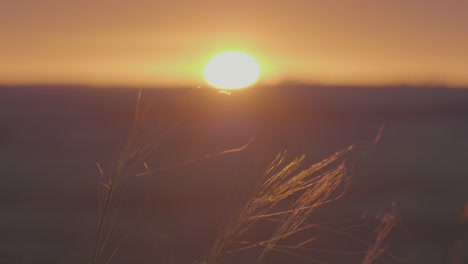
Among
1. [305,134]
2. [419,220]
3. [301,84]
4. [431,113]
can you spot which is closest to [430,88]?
[301,84]

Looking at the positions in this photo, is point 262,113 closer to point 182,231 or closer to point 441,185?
point 441,185

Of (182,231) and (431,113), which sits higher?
(431,113)

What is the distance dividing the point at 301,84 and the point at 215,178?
9.31m

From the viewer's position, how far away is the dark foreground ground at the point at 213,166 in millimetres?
5859

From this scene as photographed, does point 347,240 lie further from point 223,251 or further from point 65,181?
point 223,251

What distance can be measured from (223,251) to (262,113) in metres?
12.5

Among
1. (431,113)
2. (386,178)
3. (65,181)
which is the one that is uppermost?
(431,113)

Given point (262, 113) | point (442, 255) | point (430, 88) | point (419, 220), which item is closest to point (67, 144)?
point (262, 113)

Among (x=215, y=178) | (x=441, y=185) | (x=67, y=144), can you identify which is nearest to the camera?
(x=441, y=185)

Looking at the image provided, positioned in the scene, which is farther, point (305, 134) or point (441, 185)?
point (305, 134)

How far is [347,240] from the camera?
595 centimetres

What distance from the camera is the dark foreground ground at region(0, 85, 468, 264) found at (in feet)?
19.2

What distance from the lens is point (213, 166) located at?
9469 mm

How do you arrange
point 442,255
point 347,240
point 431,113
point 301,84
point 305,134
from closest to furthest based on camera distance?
point 442,255, point 347,240, point 305,134, point 431,113, point 301,84
